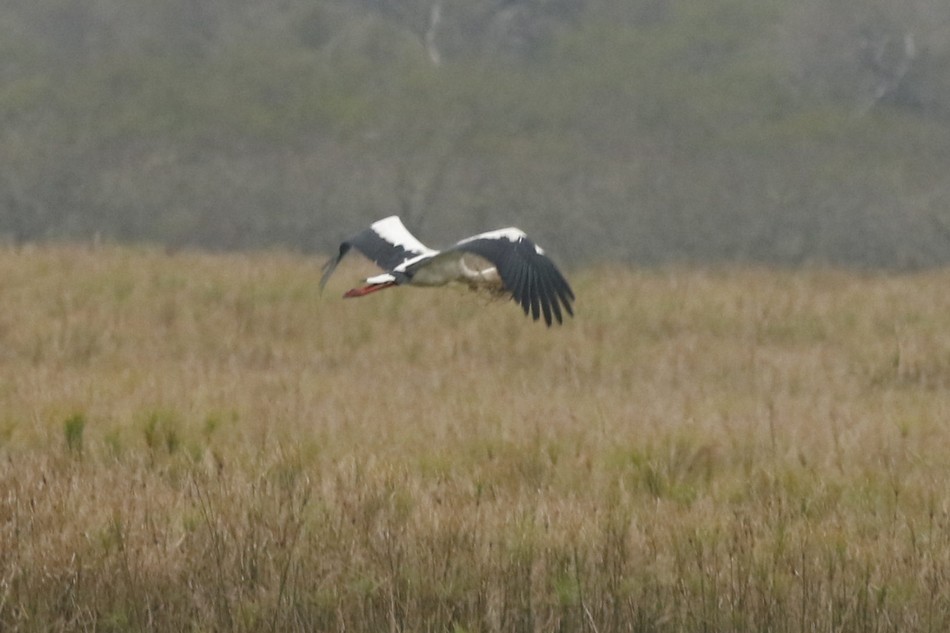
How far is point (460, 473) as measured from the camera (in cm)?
721

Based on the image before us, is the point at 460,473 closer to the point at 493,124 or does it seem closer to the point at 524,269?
the point at 524,269

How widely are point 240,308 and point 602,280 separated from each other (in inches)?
191

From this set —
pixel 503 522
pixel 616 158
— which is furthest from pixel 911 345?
pixel 616 158

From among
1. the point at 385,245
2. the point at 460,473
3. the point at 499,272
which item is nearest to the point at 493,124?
the point at 385,245

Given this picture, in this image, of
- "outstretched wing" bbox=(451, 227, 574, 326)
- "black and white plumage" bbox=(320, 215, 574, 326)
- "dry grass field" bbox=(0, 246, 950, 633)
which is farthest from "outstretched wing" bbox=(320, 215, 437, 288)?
"dry grass field" bbox=(0, 246, 950, 633)

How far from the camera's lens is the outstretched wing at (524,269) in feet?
21.7

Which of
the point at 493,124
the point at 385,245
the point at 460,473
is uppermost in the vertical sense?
the point at 493,124

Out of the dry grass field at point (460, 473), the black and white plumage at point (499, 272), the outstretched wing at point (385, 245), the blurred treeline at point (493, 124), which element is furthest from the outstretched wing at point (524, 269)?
the blurred treeline at point (493, 124)

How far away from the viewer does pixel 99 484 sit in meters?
6.57

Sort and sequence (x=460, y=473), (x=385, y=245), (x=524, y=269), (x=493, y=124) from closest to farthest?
(x=524, y=269) → (x=460, y=473) → (x=385, y=245) → (x=493, y=124)

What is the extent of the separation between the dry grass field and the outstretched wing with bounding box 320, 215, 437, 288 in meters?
0.94

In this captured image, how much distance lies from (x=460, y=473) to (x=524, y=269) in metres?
1.12

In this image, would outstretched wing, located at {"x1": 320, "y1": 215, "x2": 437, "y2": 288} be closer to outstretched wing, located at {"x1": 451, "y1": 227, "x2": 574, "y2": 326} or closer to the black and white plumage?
the black and white plumage

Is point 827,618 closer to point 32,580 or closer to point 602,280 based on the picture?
point 32,580
